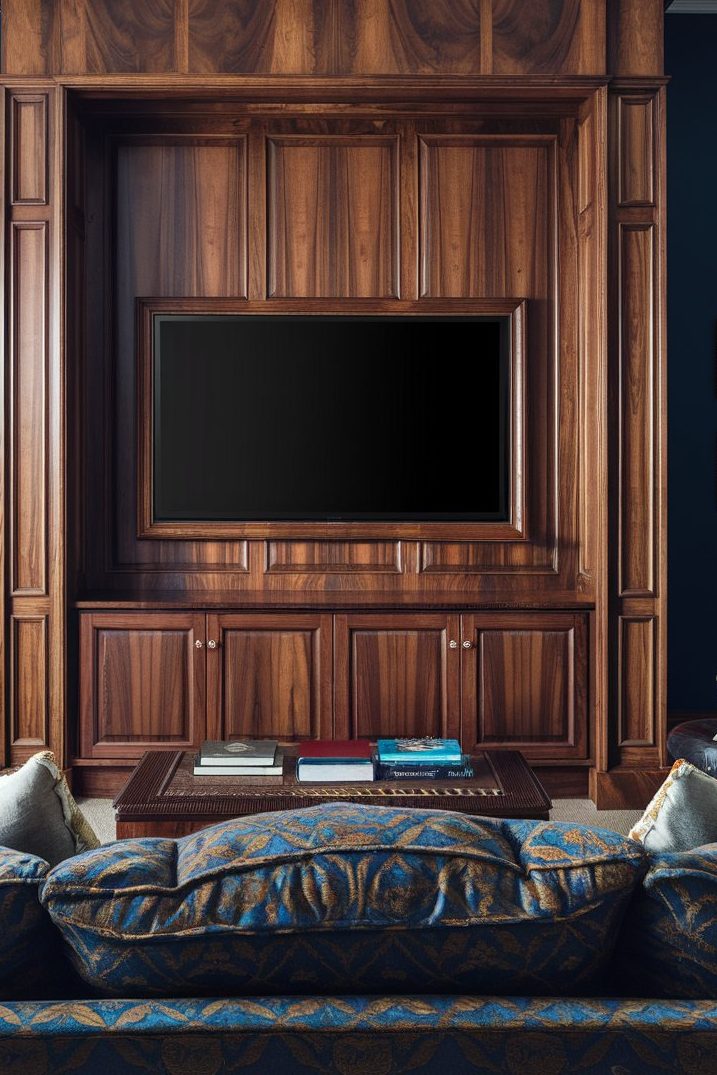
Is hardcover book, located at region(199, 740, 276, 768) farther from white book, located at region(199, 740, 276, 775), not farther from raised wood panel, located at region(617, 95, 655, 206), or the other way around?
raised wood panel, located at region(617, 95, 655, 206)

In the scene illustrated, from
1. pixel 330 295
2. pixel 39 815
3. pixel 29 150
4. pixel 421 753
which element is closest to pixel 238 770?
pixel 421 753

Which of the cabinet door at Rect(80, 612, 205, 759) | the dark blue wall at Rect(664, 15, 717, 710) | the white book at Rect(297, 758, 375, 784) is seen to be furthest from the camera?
the dark blue wall at Rect(664, 15, 717, 710)

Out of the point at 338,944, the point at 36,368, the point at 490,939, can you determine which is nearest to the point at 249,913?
the point at 338,944

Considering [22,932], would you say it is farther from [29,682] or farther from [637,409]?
[637,409]

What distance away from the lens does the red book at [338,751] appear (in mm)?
2396

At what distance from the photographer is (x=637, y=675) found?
11.3 ft

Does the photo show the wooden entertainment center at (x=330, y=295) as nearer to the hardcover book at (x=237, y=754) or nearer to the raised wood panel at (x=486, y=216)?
the raised wood panel at (x=486, y=216)

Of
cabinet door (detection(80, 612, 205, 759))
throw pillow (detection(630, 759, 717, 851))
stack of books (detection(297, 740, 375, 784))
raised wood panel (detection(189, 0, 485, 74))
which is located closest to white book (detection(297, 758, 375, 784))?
stack of books (detection(297, 740, 375, 784))

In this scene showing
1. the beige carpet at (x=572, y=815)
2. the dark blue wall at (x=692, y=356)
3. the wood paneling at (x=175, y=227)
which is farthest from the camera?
the dark blue wall at (x=692, y=356)

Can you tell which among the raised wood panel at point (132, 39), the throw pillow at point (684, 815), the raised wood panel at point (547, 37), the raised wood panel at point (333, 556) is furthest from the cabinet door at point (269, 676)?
the throw pillow at point (684, 815)

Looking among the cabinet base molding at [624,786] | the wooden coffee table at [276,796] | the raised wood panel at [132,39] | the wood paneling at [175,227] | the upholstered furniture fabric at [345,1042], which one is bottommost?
the cabinet base molding at [624,786]

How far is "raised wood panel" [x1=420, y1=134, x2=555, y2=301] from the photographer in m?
3.74

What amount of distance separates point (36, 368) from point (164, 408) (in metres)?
0.54

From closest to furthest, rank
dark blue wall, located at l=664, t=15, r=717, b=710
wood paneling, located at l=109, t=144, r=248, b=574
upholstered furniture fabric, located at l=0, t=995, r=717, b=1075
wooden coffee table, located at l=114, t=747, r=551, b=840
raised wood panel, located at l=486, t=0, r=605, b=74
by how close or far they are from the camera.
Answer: upholstered furniture fabric, located at l=0, t=995, r=717, b=1075, wooden coffee table, located at l=114, t=747, r=551, b=840, raised wood panel, located at l=486, t=0, r=605, b=74, wood paneling, located at l=109, t=144, r=248, b=574, dark blue wall, located at l=664, t=15, r=717, b=710
